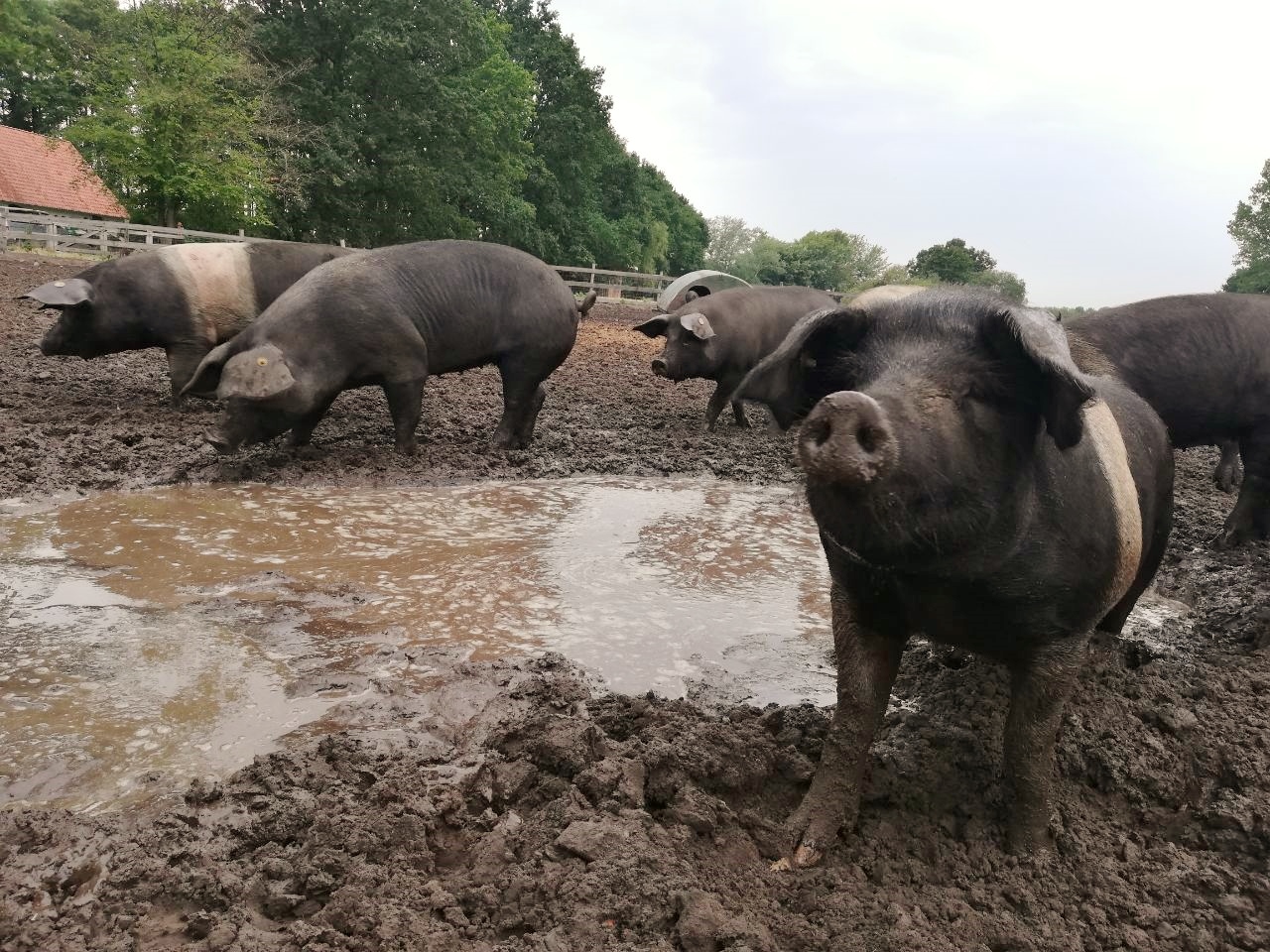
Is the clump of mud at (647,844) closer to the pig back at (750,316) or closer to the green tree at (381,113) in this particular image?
the pig back at (750,316)

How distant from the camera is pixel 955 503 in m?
1.78

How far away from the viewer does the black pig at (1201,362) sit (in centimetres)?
520

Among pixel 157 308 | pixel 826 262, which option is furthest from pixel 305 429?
pixel 826 262

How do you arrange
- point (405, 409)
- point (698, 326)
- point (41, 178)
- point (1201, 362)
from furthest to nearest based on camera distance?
1. point (41, 178)
2. point (698, 326)
3. point (405, 409)
4. point (1201, 362)

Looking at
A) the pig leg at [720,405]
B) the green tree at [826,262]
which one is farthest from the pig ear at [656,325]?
the green tree at [826,262]

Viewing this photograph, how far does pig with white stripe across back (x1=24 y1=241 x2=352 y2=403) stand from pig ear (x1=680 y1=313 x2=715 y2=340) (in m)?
4.08

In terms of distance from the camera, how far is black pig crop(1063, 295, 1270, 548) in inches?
205

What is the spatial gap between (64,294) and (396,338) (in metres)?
3.21

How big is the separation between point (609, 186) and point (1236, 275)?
3247cm

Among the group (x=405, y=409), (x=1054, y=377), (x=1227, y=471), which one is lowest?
(x=405, y=409)

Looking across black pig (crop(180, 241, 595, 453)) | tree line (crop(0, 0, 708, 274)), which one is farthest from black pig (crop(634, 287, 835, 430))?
tree line (crop(0, 0, 708, 274))

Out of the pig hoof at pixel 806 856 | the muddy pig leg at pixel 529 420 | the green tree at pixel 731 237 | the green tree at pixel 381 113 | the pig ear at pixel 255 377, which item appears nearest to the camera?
the pig hoof at pixel 806 856

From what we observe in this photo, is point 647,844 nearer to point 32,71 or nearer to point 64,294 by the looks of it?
point 64,294

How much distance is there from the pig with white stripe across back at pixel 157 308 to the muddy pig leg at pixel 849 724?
273 inches
